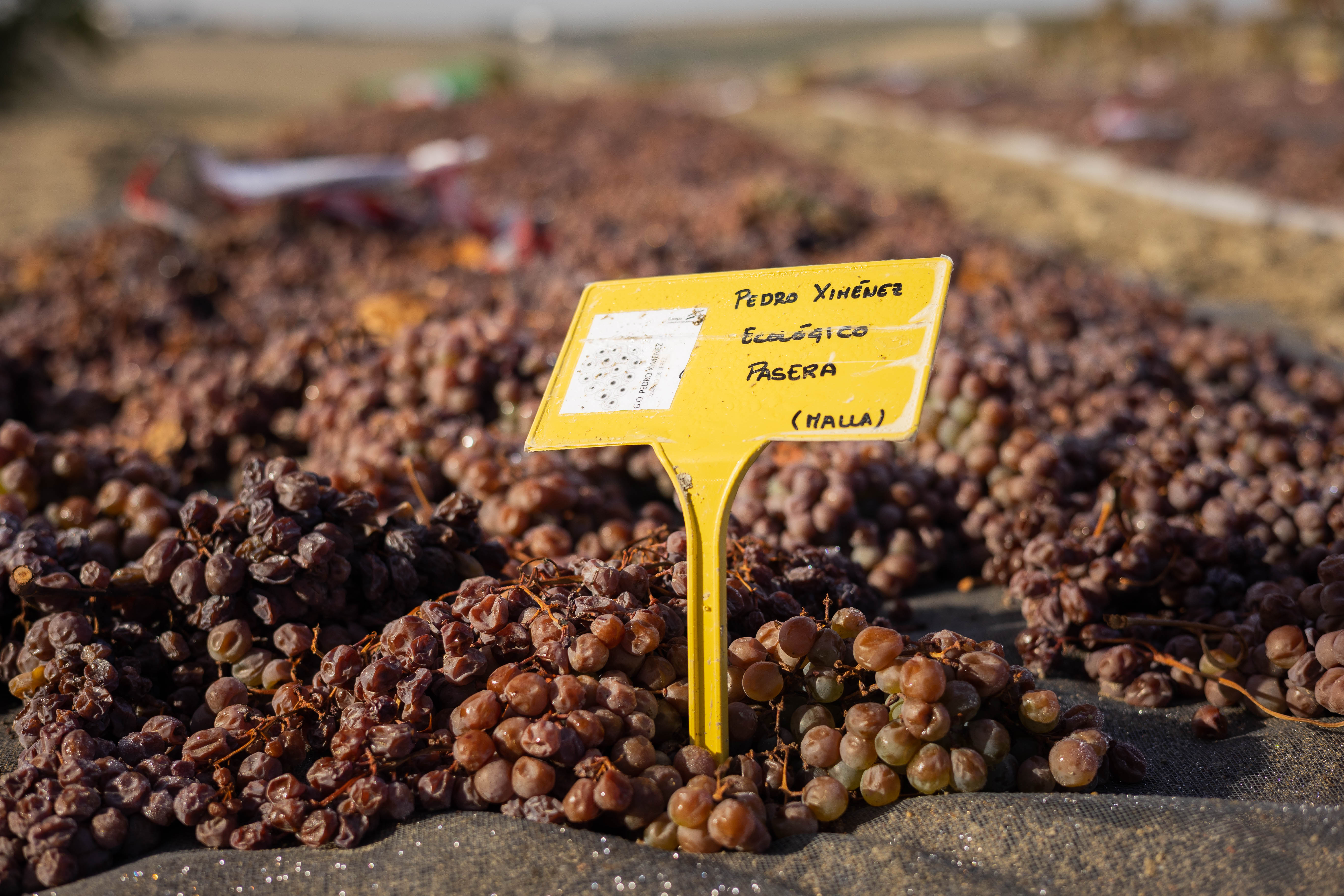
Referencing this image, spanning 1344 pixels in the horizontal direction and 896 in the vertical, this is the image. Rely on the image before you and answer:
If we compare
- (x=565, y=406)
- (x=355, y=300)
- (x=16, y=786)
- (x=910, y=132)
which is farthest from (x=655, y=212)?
(x=910, y=132)

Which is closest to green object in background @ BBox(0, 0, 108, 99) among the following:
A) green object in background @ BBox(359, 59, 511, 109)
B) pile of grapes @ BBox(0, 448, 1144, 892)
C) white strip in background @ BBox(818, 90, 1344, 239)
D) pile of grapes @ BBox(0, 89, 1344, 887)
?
green object in background @ BBox(359, 59, 511, 109)

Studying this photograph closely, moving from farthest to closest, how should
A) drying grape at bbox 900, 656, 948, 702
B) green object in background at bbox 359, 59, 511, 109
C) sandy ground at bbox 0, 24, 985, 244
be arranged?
green object in background at bbox 359, 59, 511, 109 → sandy ground at bbox 0, 24, 985, 244 → drying grape at bbox 900, 656, 948, 702

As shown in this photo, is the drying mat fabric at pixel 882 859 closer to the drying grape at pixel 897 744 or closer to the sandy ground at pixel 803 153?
the drying grape at pixel 897 744

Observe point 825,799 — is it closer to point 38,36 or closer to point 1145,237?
point 1145,237

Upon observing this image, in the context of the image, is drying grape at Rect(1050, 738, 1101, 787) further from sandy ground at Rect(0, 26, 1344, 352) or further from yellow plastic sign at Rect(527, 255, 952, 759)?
sandy ground at Rect(0, 26, 1344, 352)

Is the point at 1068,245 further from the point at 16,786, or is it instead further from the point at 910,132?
the point at 910,132

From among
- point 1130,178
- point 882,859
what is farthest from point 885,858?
point 1130,178

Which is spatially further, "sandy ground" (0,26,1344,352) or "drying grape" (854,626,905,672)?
"sandy ground" (0,26,1344,352)
